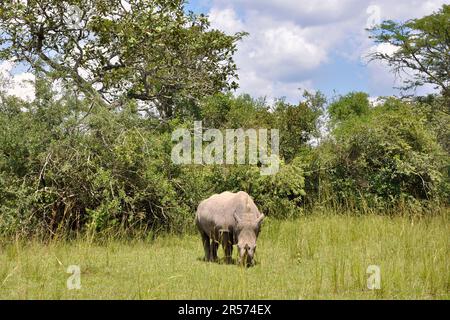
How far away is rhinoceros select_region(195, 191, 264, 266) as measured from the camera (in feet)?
30.0

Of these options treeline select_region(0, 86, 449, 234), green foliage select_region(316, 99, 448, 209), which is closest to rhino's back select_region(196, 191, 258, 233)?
treeline select_region(0, 86, 449, 234)

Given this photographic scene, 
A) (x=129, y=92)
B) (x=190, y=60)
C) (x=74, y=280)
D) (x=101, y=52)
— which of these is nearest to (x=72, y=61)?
(x=101, y=52)

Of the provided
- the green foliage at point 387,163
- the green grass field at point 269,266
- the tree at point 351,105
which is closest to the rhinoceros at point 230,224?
the green grass field at point 269,266

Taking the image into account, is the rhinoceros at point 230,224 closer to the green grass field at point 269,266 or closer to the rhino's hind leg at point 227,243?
the rhino's hind leg at point 227,243

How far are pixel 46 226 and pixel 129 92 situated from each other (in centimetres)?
759

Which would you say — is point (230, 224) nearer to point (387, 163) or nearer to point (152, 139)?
point (152, 139)

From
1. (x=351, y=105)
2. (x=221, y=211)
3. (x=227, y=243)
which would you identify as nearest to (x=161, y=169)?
(x=221, y=211)

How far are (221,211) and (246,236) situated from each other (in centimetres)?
92

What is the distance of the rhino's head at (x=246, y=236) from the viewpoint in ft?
29.7

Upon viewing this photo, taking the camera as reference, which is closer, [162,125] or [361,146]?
[162,125]

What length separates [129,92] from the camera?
18.7 m

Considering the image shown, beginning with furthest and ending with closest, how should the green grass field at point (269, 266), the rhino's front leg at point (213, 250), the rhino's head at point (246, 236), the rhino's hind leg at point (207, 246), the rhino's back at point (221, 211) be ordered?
the rhino's hind leg at point (207, 246)
the rhino's front leg at point (213, 250)
the rhino's back at point (221, 211)
the rhino's head at point (246, 236)
the green grass field at point (269, 266)

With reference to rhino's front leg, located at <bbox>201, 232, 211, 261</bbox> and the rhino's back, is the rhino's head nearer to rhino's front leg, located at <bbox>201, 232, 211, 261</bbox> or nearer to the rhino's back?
the rhino's back

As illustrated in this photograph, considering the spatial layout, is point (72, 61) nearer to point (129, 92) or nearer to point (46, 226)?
point (129, 92)
